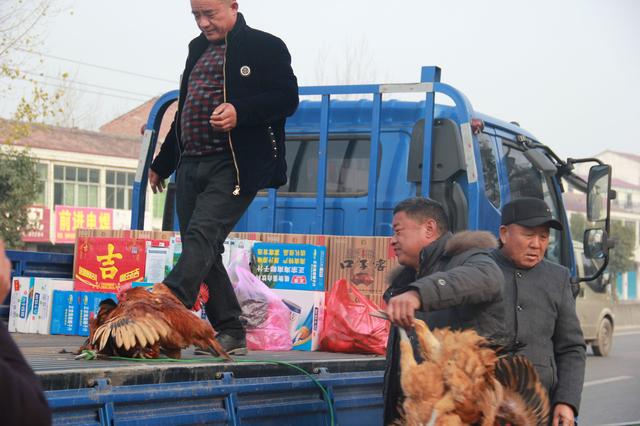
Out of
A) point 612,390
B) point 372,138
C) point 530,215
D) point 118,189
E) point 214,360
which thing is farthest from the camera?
point 118,189

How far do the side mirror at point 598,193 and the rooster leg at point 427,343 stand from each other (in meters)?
5.16

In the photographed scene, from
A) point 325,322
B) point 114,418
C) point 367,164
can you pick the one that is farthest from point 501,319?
point 367,164

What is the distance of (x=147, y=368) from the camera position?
3.70 metres

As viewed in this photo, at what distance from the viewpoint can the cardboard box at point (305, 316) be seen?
6.11 metres

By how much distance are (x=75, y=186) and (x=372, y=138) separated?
4014 cm

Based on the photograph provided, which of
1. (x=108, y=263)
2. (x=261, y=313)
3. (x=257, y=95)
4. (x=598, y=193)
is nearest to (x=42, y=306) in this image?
(x=108, y=263)

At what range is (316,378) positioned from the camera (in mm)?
4480

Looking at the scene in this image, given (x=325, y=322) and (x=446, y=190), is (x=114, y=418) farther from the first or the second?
(x=446, y=190)

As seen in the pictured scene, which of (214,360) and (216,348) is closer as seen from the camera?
(214,360)

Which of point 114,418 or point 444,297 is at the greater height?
point 444,297

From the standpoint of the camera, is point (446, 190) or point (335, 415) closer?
point (335, 415)

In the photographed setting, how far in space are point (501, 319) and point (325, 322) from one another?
241cm

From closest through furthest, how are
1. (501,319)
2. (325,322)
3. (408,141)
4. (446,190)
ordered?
1. (501,319)
2. (325,322)
3. (446,190)
4. (408,141)

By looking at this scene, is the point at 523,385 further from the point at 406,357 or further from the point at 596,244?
the point at 596,244
